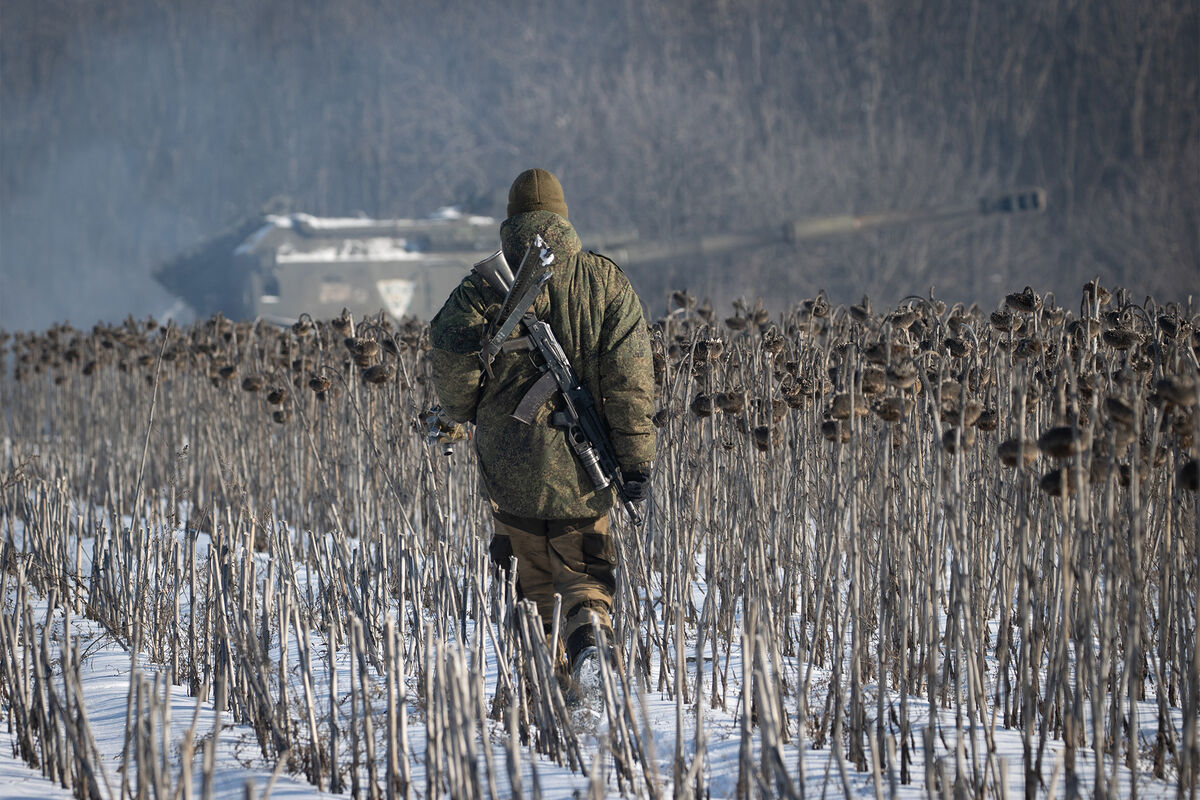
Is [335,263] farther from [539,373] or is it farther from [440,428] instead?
[539,373]

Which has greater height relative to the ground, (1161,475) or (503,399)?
(503,399)

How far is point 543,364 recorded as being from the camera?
2.31 m

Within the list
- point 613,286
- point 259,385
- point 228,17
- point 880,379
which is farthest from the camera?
point 228,17

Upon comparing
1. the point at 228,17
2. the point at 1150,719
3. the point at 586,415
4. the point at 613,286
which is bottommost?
the point at 1150,719

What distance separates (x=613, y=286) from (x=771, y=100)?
44292 mm

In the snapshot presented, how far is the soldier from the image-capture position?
2.30m

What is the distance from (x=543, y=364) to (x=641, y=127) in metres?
41.0

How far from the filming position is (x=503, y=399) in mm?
2350

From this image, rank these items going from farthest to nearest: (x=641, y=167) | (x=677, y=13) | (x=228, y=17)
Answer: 1. (x=228, y=17)
2. (x=677, y=13)
3. (x=641, y=167)

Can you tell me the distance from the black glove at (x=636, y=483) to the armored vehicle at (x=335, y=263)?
12147mm

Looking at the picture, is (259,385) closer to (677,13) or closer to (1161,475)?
(1161,475)

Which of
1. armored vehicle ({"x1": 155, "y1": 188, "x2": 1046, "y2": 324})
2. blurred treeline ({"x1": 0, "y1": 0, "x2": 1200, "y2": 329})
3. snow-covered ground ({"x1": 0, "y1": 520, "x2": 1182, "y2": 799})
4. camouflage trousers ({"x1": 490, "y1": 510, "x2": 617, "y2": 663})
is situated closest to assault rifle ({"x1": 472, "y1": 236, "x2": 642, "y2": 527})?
camouflage trousers ({"x1": 490, "y1": 510, "x2": 617, "y2": 663})

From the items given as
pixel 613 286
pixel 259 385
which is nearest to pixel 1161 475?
pixel 613 286

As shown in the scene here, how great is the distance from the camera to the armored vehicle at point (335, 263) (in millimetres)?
14977
